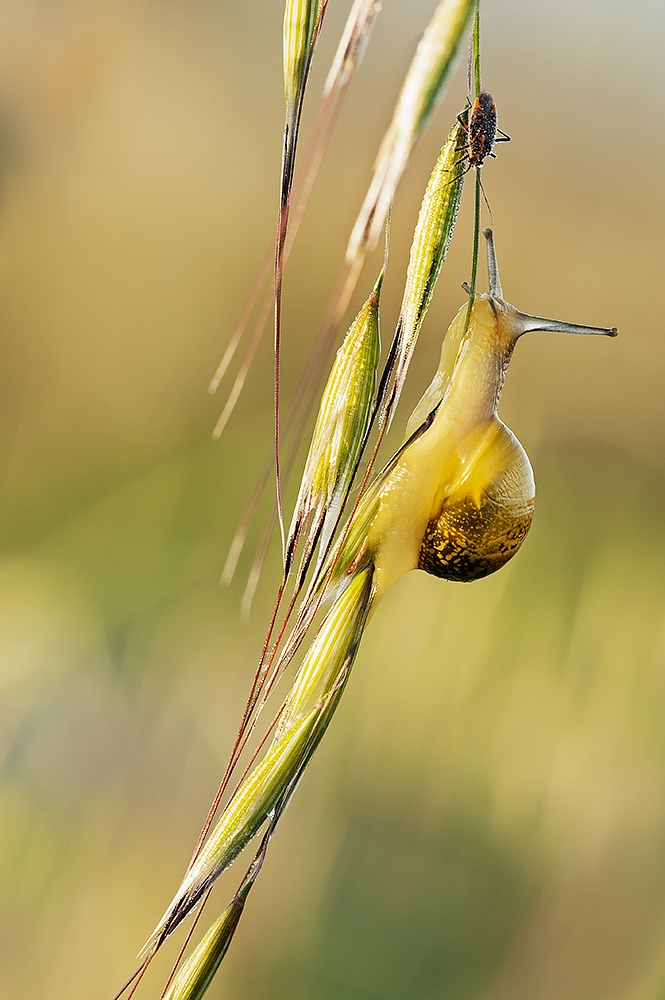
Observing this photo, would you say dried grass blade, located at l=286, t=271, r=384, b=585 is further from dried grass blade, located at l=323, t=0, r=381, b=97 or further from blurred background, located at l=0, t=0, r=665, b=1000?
blurred background, located at l=0, t=0, r=665, b=1000

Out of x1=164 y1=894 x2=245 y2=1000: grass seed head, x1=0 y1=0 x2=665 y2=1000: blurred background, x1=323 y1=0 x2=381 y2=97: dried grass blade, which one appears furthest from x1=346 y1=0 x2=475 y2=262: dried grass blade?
x1=0 y1=0 x2=665 y2=1000: blurred background

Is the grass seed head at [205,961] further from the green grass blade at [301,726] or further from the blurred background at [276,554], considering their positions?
the blurred background at [276,554]

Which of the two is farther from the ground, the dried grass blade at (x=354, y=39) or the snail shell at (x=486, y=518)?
the dried grass blade at (x=354, y=39)

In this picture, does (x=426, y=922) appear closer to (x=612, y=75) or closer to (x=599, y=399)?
(x=599, y=399)

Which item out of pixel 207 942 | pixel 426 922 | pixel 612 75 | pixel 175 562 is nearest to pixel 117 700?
pixel 175 562

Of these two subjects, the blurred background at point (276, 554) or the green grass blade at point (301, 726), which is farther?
the blurred background at point (276, 554)

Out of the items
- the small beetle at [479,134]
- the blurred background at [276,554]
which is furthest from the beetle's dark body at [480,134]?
the blurred background at [276,554]
